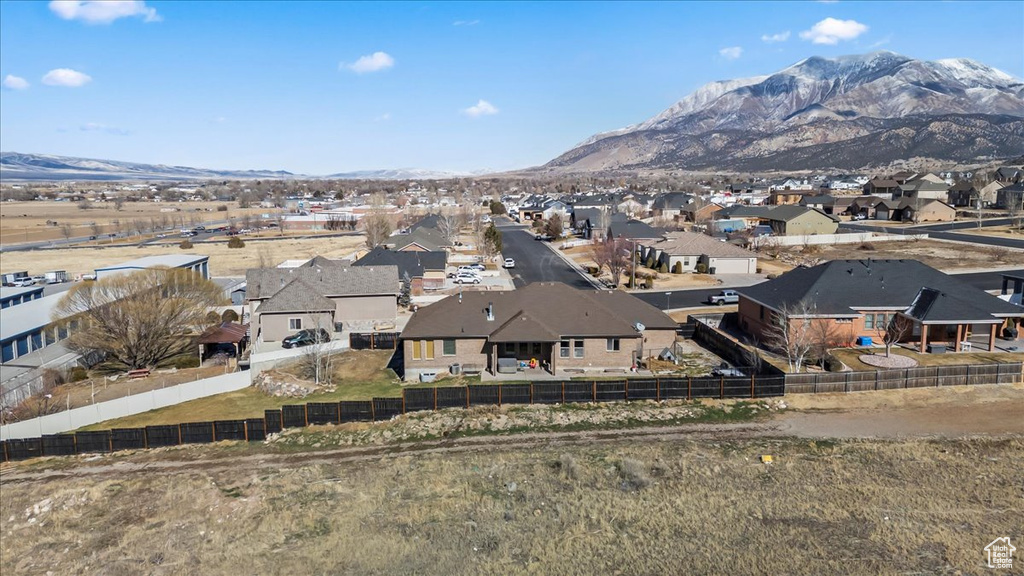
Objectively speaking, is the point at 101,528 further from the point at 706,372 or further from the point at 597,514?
→ the point at 706,372

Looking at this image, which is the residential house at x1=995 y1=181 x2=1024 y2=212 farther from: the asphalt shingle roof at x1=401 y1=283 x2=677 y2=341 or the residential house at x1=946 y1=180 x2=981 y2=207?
the asphalt shingle roof at x1=401 y1=283 x2=677 y2=341

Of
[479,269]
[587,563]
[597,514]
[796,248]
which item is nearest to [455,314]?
[597,514]

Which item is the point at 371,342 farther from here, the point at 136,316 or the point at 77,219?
the point at 77,219

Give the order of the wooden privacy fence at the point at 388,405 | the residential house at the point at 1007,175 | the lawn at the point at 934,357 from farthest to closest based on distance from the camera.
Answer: the residential house at the point at 1007,175
the lawn at the point at 934,357
the wooden privacy fence at the point at 388,405

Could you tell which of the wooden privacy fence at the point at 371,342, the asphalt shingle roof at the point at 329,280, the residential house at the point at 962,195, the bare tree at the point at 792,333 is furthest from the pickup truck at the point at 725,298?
the residential house at the point at 962,195

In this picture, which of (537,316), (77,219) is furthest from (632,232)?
(77,219)

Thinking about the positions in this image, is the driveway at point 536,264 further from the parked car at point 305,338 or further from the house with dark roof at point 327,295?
the parked car at point 305,338
